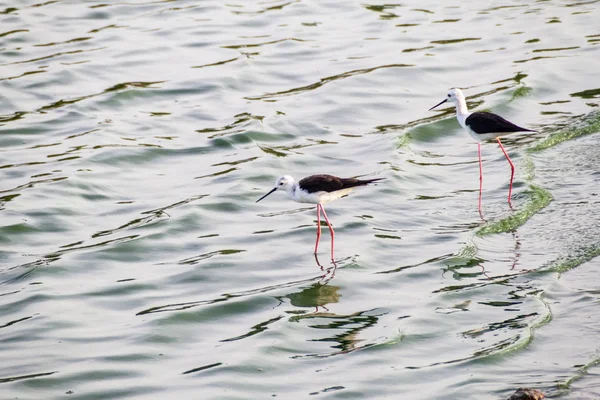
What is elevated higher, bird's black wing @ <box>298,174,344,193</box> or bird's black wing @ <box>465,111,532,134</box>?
bird's black wing @ <box>465,111,532,134</box>

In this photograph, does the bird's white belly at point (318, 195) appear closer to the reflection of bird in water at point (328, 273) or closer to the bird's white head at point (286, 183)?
the bird's white head at point (286, 183)

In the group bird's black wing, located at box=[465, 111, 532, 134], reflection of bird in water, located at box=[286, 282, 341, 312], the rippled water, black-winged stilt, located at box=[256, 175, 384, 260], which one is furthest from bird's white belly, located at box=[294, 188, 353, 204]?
bird's black wing, located at box=[465, 111, 532, 134]

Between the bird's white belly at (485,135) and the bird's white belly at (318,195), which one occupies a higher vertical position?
the bird's white belly at (485,135)

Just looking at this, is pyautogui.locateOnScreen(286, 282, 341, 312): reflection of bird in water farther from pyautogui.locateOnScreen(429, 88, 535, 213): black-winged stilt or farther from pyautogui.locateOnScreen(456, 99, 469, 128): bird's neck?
pyautogui.locateOnScreen(456, 99, 469, 128): bird's neck

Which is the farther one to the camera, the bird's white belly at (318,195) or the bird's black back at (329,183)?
the bird's white belly at (318,195)

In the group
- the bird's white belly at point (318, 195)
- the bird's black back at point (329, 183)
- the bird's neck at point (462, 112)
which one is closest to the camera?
the bird's black back at point (329, 183)

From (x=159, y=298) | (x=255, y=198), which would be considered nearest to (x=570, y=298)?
(x=159, y=298)

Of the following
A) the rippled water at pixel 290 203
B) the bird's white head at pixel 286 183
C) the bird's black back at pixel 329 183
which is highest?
the bird's black back at pixel 329 183

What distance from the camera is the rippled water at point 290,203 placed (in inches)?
341

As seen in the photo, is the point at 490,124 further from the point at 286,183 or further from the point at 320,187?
the point at 286,183

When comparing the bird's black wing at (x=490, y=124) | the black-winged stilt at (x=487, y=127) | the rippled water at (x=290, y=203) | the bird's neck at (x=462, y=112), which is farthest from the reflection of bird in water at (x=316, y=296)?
the bird's neck at (x=462, y=112)

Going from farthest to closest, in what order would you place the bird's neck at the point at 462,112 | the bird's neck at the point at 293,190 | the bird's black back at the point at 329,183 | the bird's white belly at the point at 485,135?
the bird's neck at the point at 462,112, the bird's white belly at the point at 485,135, the bird's neck at the point at 293,190, the bird's black back at the point at 329,183

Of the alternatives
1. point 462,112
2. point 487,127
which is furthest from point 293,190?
point 462,112

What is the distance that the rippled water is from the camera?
341 inches
